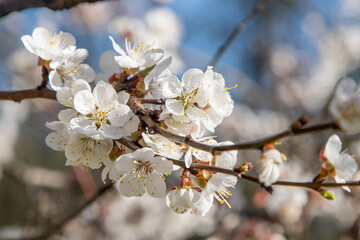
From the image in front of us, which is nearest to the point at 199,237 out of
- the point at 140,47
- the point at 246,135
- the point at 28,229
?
the point at 246,135

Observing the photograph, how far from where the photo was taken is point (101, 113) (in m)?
1.07

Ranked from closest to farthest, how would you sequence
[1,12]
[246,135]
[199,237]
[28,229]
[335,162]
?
[335,162], [1,12], [28,229], [199,237], [246,135]

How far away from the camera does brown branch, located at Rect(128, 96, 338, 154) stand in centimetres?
73

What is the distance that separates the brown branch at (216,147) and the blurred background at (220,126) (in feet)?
4.05

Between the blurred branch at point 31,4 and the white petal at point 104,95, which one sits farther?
the blurred branch at point 31,4

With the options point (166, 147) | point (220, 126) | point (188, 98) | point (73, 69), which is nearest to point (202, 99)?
point (188, 98)

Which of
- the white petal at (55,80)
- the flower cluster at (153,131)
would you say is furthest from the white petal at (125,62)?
the white petal at (55,80)

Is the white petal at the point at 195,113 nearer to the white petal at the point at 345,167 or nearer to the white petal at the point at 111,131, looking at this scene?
the white petal at the point at 111,131

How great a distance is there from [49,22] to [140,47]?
3.92 metres

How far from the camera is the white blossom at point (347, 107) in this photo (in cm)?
73

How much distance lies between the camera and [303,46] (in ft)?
21.2

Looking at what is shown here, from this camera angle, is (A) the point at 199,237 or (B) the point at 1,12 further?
(A) the point at 199,237

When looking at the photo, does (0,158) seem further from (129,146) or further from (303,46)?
(303,46)

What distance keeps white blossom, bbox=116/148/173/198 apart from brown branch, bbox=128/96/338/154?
3.1 inches
